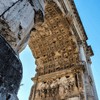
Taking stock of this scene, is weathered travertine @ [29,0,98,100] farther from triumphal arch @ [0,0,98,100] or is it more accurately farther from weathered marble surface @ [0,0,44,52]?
weathered marble surface @ [0,0,44,52]

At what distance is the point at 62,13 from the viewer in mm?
7641

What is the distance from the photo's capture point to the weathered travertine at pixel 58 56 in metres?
6.75

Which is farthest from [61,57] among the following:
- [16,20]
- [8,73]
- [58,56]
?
[8,73]

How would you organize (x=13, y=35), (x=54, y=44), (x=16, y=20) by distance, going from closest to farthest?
(x=13, y=35)
(x=16, y=20)
(x=54, y=44)

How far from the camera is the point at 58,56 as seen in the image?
7.86 meters

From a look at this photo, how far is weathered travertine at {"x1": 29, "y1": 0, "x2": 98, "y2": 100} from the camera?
6746 millimetres

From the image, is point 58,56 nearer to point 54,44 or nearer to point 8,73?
point 54,44

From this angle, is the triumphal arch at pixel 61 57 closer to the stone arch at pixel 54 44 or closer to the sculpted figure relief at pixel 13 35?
the stone arch at pixel 54 44

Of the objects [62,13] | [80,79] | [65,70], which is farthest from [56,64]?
[62,13]

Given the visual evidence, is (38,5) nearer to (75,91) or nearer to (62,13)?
(75,91)

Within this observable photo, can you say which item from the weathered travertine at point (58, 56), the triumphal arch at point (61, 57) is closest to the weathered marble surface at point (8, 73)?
the triumphal arch at point (61, 57)

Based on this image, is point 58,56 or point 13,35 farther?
point 58,56

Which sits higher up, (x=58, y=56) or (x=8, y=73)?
(x=58, y=56)

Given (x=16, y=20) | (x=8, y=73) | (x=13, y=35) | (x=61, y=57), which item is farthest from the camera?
(x=61, y=57)
